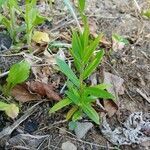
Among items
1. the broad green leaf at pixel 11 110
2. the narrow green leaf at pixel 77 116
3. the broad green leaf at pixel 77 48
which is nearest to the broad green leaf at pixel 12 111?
the broad green leaf at pixel 11 110

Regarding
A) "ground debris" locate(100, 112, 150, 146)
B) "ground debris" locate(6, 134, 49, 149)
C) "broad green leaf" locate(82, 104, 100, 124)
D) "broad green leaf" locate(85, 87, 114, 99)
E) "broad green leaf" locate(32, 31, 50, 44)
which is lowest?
"ground debris" locate(100, 112, 150, 146)

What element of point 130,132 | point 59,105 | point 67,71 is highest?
point 67,71

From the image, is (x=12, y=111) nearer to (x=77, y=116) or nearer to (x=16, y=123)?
(x=16, y=123)

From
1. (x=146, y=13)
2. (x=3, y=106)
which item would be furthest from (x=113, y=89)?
(x=146, y=13)

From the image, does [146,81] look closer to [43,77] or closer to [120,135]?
[120,135]

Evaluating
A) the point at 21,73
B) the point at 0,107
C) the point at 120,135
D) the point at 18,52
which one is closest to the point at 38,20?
the point at 18,52

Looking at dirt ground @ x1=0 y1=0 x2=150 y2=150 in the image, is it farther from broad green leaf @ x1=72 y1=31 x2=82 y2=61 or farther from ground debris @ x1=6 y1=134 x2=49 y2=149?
broad green leaf @ x1=72 y1=31 x2=82 y2=61

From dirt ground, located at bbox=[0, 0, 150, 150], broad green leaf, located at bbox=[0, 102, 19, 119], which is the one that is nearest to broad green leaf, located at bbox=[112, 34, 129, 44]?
dirt ground, located at bbox=[0, 0, 150, 150]
